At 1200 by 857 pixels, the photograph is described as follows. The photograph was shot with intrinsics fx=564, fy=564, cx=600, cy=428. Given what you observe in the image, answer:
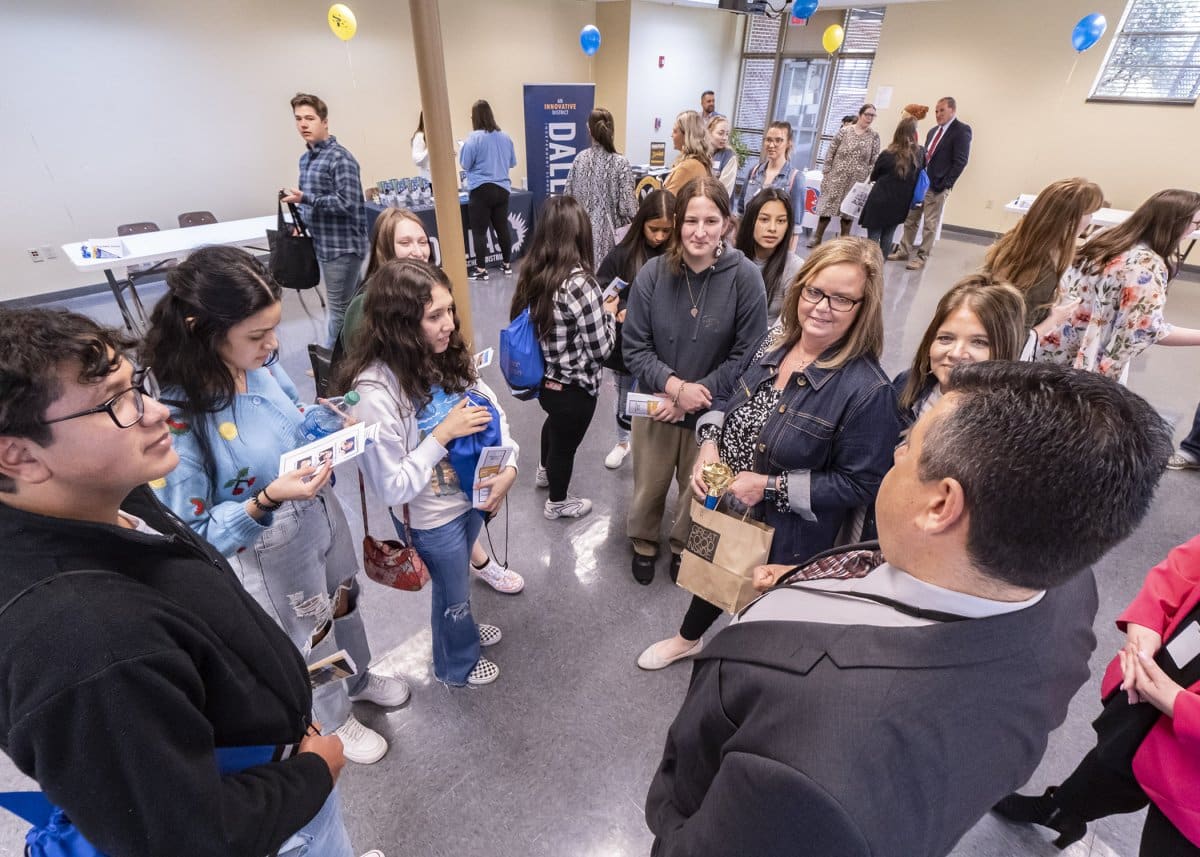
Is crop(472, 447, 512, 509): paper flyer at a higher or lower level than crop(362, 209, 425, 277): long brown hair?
lower

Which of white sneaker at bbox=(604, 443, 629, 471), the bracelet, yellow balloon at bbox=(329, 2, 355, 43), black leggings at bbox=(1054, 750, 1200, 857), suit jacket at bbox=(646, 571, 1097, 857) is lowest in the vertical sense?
white sneaker at bbox=(604, 443, 629, 471)

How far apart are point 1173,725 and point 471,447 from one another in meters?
1.74

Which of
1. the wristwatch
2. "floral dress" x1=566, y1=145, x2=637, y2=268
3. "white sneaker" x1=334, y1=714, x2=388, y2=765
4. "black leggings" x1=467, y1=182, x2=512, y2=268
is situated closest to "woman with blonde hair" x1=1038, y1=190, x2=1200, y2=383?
the wristwatch

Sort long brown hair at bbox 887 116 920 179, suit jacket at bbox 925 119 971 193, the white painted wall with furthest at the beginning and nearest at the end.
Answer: the white painted wall
suit jacket at bbox 925 119 971 193
long brown hair at bbox 887 116 920 179

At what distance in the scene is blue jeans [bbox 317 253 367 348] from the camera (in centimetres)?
410

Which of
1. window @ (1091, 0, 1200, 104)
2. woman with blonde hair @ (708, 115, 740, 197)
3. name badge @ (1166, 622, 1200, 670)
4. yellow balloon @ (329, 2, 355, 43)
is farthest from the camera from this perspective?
window @ (1091, 0, 1200, 104)

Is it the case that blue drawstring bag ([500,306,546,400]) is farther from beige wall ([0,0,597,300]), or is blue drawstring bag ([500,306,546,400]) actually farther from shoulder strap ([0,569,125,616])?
beige wall ([0,0,597,300])

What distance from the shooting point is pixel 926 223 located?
7336mm

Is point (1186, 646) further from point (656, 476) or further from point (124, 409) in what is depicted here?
point (124, 409)

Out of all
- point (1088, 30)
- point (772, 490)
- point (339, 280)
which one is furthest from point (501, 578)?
point (1088, 30)

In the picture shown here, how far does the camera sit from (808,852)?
2.09 ft

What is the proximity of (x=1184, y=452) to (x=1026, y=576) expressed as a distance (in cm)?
418

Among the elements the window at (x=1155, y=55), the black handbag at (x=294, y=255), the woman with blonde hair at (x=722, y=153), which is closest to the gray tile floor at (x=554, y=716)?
the black handbag at (x=294, y=255)

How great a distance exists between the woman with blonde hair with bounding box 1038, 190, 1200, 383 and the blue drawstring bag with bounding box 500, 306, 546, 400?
2.49 metres
